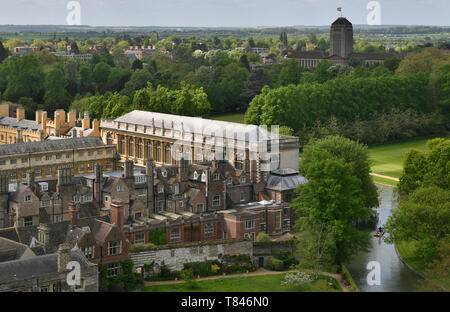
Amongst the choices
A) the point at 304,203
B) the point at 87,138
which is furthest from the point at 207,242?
the point at 87,138

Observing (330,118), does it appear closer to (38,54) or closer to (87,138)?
(87,138)

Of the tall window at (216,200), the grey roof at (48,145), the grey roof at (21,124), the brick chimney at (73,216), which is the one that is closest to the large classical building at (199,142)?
the grey roof at (48,145)

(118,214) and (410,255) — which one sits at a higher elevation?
(118,214)

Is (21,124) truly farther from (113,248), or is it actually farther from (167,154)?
(113,248)

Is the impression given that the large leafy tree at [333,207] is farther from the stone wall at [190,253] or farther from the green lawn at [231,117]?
the green lawn at [231,117]

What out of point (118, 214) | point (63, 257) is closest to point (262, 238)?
point (118, 214)

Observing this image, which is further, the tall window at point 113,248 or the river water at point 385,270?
the river water at point 385,270

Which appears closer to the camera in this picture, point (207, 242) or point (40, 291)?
point (40, 291)
